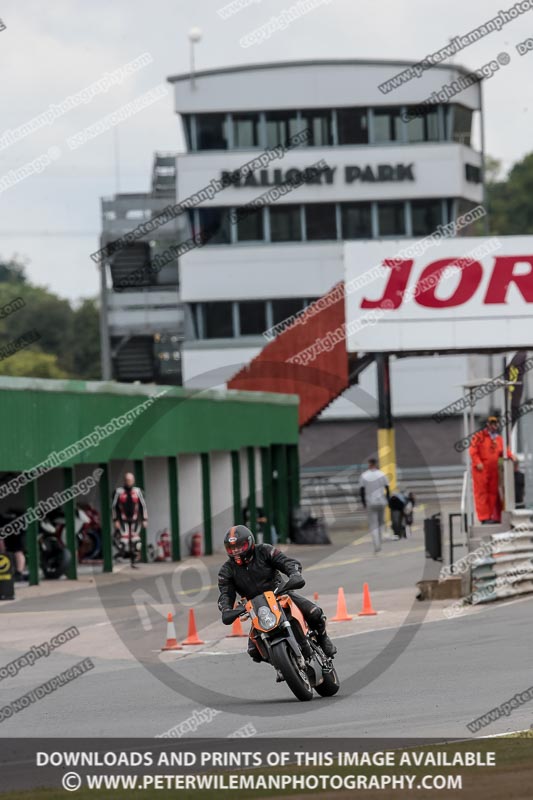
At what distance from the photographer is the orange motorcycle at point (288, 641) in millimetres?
13484

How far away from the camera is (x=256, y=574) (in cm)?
1402

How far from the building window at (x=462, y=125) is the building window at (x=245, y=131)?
8868mm

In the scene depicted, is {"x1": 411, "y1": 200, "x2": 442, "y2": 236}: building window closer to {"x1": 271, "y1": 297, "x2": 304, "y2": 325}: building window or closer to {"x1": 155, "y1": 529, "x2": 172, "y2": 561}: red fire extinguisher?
{"x1": 271, "y1": 297, "x2": 304, "y2": 325}: building window

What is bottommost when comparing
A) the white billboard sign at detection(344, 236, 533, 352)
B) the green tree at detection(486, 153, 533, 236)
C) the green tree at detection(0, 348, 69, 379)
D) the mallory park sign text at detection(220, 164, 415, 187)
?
the white billboard sign at detection(344, 236, 533, 352)

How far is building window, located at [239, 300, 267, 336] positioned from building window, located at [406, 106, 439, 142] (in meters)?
9.99

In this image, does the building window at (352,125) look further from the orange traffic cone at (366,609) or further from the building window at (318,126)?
the orange traffic cone at (366,609)

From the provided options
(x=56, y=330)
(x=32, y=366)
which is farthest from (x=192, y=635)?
(x=56, y=330)

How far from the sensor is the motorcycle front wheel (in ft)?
43.9

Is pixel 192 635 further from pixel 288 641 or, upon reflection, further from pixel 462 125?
pixel 462 125

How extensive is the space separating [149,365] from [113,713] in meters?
62.4

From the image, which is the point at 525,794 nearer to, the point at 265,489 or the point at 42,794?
the point at 42,794

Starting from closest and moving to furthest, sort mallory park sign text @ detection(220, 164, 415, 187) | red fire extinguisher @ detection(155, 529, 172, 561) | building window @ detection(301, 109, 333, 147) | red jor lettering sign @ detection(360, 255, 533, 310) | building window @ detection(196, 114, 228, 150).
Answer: red fire extinguisher @ detection(155, 529, 172, 561), red jor lettering sign @ detection(360, 255, 533, 310), mallory park sign text @ detection(220, 164, 415, 187), building window @ detection(301, 109, 333, 147), building window @ detection(196, 114, 228, 150)

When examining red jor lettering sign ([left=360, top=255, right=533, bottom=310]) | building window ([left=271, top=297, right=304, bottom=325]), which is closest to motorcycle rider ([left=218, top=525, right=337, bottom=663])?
red jor lettering sign ([left=360, top=255, right=533, bottom=310])

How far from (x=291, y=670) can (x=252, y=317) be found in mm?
59048
